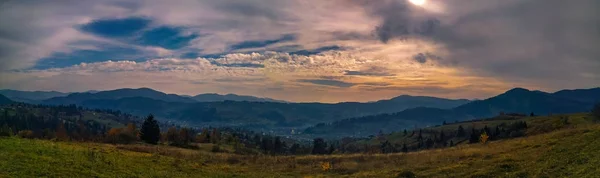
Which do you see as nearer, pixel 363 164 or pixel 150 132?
pixel 363 164

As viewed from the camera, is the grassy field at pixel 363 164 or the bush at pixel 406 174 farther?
the bush at pixel 406 174

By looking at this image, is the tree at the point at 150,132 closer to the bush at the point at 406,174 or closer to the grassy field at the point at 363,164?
the grassy field at the point at 363,164

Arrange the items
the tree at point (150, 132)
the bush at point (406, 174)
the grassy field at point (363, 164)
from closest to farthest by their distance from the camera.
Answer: the grassy field at point (363, 164) → the bush at point (406, 174) → the tree at point (150, 132)

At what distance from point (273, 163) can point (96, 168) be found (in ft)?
94.8

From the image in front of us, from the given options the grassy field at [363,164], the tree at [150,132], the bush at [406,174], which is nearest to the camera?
the grassy field at [363,164]

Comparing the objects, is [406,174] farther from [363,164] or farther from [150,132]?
[150,132]

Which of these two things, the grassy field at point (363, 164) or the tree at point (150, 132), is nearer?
the grassy field at point (363, 164)

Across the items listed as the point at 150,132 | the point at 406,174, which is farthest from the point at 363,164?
the point at 150,132

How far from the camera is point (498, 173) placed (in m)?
31.6

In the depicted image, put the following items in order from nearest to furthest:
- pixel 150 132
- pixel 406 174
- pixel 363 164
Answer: pixel 406 174 → pixel 363 164 → pixel 150 132

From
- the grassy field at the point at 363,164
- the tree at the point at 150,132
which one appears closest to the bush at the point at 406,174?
the grassy field at the point at 363,164

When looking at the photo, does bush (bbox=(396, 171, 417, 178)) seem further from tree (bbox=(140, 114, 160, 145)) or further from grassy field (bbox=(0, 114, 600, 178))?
tree (bbox=(140, 114, 160, 145))

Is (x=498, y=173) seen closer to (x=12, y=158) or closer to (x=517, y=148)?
(x=517, y=148)

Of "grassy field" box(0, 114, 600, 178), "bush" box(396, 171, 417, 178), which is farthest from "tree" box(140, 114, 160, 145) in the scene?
"bush" box(396, 171, 417, 178)
